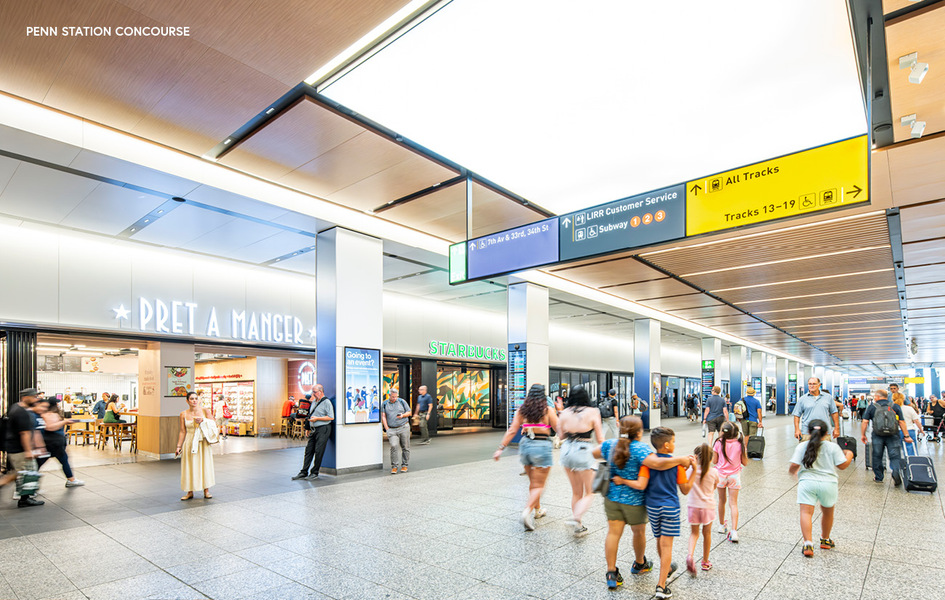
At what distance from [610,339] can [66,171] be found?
75.3 feet

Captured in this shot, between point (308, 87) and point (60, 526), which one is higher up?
point (308, 87)

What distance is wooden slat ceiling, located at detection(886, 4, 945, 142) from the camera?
4.16 meters

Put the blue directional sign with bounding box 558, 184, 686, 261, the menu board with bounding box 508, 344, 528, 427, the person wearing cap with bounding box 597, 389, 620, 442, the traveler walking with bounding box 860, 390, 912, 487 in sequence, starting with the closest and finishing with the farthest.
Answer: the blue directional sign with bounding box 558, 184, 686, 261, the traveler walking with bounding box 860, 390, 912, 487, the person wearing cap with bounding box 597, 389, 620, 442, the menu board with bounding box 508, 344, 528, 427

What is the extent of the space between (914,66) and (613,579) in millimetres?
4866

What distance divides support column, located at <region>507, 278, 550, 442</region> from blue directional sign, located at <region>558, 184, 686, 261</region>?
6189 millimetres

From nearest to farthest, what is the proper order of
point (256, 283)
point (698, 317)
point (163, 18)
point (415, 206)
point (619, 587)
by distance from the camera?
point (619, 587), point (163, 18), point (415, 206), point (256, 283), point (698, 317)

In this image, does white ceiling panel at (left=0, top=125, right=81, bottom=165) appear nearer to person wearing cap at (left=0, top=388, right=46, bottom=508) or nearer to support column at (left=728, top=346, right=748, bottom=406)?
person wearing cap at (left=0, top=388, right=46, bottom=508)

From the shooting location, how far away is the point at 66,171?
7.06 meters

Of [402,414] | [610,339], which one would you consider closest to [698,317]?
[610,339]

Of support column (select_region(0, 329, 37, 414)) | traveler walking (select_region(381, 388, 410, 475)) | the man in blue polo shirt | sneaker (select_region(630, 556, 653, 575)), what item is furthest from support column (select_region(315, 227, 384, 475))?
the man in blue polo shirt

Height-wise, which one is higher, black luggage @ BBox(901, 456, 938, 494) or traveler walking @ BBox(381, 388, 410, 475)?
traveler walking @ BBox(381, 388, 410, 475)

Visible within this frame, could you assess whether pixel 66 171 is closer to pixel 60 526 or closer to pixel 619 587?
pixel 60 526

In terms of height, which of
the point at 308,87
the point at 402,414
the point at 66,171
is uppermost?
the point at 308,87

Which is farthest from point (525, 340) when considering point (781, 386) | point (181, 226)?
point (781, 386)
